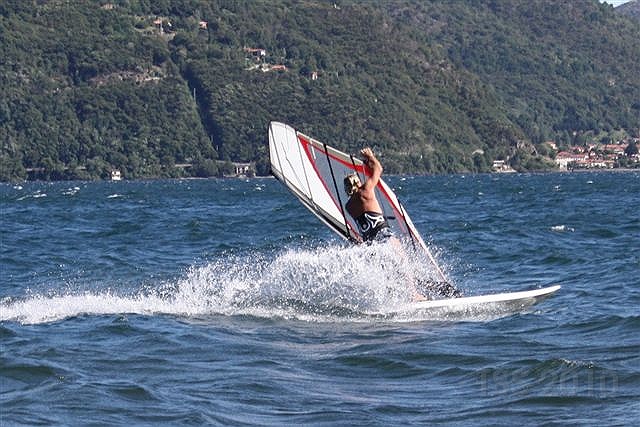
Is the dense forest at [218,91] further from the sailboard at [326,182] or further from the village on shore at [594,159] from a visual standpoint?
the sailboard at [326,182]

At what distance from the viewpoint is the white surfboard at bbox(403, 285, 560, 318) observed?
12281 mm

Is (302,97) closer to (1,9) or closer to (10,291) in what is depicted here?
(1,9)

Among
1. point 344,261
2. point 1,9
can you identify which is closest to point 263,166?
point 1,9

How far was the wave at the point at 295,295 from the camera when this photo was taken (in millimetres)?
12445

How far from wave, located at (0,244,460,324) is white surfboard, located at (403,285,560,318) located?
10.9 inches

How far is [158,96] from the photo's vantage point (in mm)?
137250

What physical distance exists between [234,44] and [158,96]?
69.2 ft

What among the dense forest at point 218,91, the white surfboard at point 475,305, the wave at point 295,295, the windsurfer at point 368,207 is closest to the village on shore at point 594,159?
the dense forest at point 218,91

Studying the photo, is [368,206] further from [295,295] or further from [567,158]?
[567,158]

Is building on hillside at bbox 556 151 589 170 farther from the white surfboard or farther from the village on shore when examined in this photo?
the white surfboard

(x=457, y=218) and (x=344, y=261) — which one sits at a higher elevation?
(x=344, y=261)

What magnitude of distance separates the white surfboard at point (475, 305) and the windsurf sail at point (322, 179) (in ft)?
3.69

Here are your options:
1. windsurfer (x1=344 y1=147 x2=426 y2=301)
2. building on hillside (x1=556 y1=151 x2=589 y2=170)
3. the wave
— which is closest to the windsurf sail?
the wave

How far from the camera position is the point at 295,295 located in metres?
13.6
